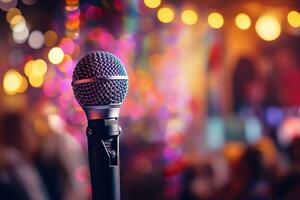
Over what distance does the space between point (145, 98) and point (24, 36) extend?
3.28ft

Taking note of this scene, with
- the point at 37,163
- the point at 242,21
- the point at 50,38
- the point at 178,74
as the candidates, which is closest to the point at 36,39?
the point at 50,38

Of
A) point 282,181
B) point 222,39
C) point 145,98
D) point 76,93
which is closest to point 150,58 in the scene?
point 145,98

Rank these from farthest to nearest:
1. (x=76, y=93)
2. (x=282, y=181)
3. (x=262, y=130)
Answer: (x=262, y=130) → (x=282, y=181) → (x=76, y=93)

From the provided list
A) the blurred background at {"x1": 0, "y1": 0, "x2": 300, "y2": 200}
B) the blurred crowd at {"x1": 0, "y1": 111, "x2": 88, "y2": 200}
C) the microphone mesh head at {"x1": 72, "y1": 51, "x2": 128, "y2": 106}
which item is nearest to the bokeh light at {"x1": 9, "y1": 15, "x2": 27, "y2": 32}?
the blurred background at {"x1": 0, "y1": 0, "x2": 300, "y2": 200}

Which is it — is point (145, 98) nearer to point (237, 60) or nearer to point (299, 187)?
point (237, 60)

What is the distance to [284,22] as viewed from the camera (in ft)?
12.1

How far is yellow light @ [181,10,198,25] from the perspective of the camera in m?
3.79

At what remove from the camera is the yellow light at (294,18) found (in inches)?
145

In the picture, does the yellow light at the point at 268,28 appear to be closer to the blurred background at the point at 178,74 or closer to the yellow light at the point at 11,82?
the blurred background at the point at 178,74

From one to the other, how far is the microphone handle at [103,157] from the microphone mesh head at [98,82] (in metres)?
0.04

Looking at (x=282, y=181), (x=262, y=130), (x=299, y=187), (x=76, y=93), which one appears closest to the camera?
(x=76, y=93)

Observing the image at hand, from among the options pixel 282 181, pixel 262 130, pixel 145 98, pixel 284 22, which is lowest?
pixel 282 181

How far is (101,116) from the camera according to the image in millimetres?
807

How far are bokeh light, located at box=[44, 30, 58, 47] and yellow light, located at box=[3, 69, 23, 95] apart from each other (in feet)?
1.14
